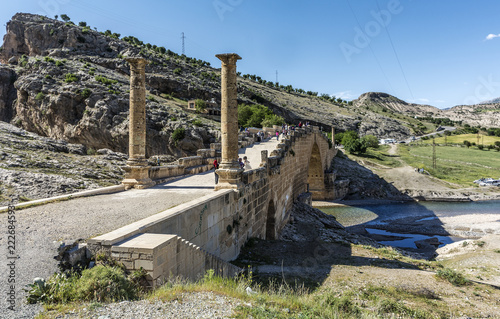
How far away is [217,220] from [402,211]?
30951mm

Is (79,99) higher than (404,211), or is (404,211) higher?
(79,99)

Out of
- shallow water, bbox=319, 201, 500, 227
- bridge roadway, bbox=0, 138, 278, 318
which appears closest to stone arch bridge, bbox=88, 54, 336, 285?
bridge roadway, bbox=0, 138, 278, 318

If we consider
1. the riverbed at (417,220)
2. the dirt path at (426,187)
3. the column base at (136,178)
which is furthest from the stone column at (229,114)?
the dirt path at (426,187)

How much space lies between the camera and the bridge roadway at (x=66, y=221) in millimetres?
4609

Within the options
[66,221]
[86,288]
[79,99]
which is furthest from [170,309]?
[79,99]

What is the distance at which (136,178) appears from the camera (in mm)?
11758

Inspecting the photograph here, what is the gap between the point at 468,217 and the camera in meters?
28.6

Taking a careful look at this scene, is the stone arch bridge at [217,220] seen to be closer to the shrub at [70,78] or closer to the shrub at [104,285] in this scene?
the shrub at [104,285]

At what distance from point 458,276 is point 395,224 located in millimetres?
20387

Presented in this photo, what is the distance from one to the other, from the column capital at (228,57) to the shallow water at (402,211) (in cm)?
2042

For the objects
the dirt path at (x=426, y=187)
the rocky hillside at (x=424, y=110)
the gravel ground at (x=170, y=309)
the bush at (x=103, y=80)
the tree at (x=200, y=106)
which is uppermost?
the rocky hillside at (x=424, y=110)

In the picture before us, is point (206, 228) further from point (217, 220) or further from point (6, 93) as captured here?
point (6, 93)

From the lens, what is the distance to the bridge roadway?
15.1ft

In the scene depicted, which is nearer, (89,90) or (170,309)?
(170,309)
